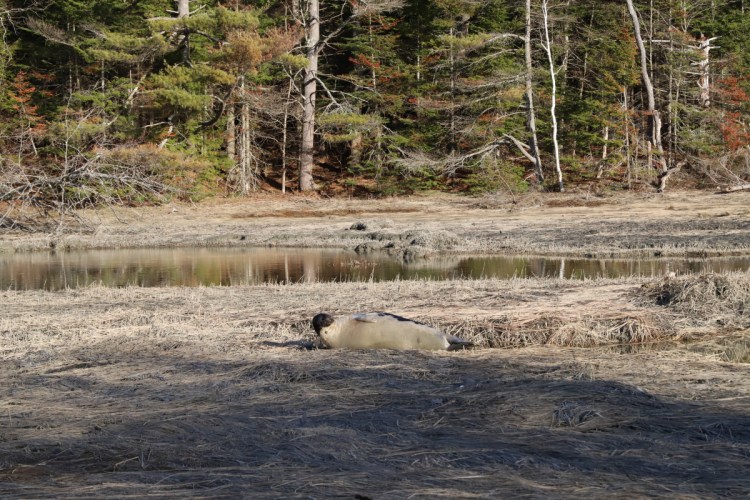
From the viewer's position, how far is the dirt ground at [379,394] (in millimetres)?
4906

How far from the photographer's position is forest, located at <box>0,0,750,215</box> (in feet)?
Answer: 123

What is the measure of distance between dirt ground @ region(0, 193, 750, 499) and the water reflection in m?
2.92

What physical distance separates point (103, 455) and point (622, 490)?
312 centimetres

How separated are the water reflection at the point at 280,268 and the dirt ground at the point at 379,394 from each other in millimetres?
2916

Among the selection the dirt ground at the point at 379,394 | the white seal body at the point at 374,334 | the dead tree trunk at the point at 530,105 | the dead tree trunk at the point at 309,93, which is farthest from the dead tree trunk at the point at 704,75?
the white seal body at the point at 374,334

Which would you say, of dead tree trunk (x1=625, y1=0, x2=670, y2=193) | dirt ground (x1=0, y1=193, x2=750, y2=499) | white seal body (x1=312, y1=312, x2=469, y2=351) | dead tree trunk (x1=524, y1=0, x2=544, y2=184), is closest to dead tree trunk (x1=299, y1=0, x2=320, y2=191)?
dead tree trunk (x1=524, y1=0, x2=544, y2=184)

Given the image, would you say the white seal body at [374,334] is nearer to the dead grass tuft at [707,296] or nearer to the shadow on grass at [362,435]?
the shadow on grass at [362,435]

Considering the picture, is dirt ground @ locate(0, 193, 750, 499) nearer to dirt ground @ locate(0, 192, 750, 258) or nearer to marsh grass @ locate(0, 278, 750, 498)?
marsh grass @ locate(0, 278, 750, 498)

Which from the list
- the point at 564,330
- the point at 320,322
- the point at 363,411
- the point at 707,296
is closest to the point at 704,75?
the point at 707,296

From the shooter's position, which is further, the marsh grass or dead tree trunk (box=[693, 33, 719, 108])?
dead tree trunk (box=[693, 33, 719, 108])

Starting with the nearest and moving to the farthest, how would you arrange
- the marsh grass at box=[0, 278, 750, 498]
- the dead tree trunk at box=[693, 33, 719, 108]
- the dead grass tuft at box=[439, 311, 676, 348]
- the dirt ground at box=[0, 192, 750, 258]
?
the marsh grass at box=[0, 278, 750, 498] < the dead grass tuft at box=[439, 311, 676, 348] < the dirt ground at box=[0, 192, 750, 258] < the dead tree trunk at box=[693, 33, 719, 108]

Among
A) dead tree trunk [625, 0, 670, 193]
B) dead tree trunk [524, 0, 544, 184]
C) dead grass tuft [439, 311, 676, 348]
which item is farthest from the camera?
dead tree trunk [625, 0, 670, 193]

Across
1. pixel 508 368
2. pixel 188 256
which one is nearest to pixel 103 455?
pixel 508 368

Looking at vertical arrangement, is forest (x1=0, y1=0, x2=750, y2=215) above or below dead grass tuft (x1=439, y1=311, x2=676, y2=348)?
above
